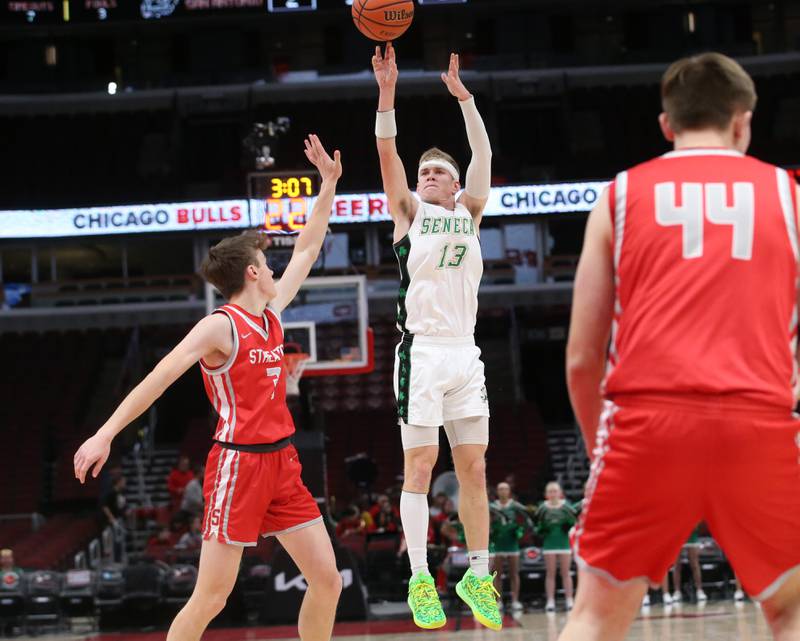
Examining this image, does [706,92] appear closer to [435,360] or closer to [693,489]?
[693,489]

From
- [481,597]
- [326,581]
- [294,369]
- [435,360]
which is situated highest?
[435,360]

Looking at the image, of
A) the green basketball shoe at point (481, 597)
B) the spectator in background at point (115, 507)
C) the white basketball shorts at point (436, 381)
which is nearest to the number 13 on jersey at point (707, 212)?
the white basketball shorts at point (436, 381)

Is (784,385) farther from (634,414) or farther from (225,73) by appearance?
(225,73)

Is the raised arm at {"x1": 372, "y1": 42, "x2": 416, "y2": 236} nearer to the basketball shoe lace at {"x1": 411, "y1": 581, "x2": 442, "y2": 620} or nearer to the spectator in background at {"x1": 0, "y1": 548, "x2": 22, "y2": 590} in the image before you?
the basketball shoe lace at {"x1": 411, "y1": 581, "x2": 442, "y2": 620}

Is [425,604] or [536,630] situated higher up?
[425,604]

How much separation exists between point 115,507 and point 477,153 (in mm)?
14403

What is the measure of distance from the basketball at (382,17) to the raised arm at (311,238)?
94 cm

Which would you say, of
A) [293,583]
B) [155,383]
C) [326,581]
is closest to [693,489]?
[155,383]

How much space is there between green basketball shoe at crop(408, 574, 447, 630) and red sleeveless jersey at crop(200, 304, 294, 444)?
3.86 feet

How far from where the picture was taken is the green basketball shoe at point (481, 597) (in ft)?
19.2

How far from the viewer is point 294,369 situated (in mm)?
12469

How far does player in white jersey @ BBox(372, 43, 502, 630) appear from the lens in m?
6.01

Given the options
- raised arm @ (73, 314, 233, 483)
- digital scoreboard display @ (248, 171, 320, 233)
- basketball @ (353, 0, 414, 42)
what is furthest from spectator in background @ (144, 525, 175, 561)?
raised arm @ (73, 314, 233, 483)

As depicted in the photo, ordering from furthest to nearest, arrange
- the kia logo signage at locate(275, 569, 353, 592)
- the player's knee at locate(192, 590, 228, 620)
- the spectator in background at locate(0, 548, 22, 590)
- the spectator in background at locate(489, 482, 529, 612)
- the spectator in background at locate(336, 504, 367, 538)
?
1. the spectator in background at locate(336, 504, 367, 538)
2. the spectator in background at locate(0, 548, 22, 590)
3. the spectator in background at locate(489, 482, 529, 612)
4. the kia logo signage at locate(275, 569, 353, 592)
5. the player's knee at locate(192, 590, 228, 620)
